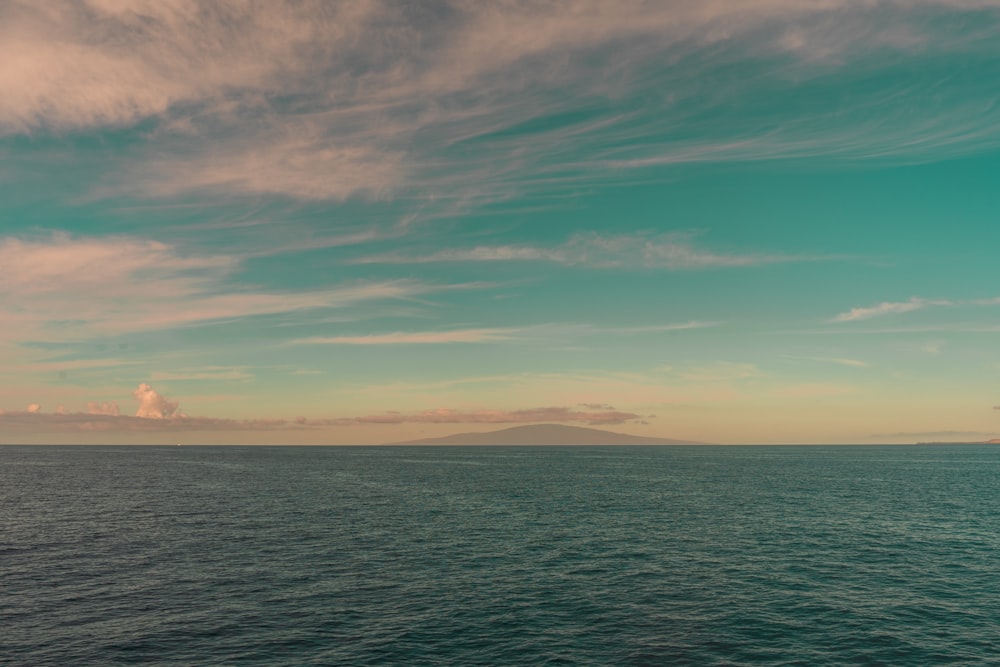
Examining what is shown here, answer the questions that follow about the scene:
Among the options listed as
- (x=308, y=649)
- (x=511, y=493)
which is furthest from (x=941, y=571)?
(x=511, y=493)

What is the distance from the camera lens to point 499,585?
A: 2055 inches

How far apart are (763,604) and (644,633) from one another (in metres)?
12.5

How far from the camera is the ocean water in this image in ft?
124

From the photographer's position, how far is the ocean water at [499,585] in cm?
3778

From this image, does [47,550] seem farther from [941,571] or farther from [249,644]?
[941,571]

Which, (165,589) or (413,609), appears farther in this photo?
(165,589)

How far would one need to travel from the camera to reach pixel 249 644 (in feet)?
125

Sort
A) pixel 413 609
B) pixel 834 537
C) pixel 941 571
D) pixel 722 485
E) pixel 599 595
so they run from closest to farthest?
1. pixel 413 609
2. pixel 599 595
3. pixel 941 571
4. pixel 834 537
5. pixel 722 485

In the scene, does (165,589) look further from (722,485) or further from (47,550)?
(722,485)

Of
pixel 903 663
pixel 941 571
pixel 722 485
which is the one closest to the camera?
pixel 903 663

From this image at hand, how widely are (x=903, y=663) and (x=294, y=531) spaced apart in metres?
65.5

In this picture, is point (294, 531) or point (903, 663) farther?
Answer: point (294, 531)

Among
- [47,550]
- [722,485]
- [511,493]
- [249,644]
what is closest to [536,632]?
[249,644]

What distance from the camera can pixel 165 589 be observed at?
5034 cm
